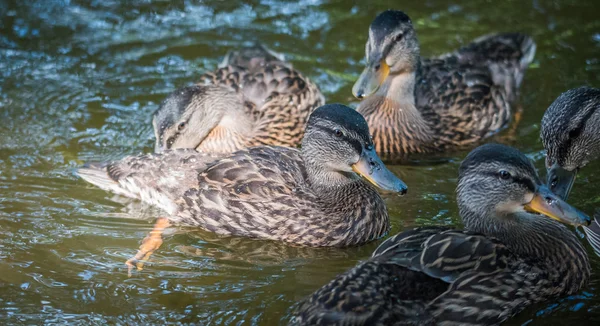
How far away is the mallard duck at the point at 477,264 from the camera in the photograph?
519 cm

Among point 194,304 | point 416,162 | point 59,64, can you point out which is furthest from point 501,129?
point 59,64

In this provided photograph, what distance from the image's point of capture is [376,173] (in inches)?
252

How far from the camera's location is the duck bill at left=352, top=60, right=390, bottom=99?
7.86m

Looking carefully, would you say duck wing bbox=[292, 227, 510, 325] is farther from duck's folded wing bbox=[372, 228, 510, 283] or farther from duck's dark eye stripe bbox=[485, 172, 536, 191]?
duck's dark eye stripe bbox=[485, 172, 536, 191]

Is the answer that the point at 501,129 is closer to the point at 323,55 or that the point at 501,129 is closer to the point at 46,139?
the point at 323,55

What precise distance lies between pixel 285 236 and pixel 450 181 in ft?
6.05

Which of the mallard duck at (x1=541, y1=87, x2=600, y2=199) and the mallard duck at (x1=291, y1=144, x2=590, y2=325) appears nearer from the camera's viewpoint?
the mallard duck at (x1=291, y1=144, x2=590, y2=325)

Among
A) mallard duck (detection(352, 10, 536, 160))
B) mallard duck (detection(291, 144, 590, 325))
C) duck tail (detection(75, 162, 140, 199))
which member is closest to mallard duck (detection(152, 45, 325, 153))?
duck tail (detection(75, 162, 140, 199))

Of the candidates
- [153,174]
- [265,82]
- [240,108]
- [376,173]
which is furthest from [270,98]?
[376,173]

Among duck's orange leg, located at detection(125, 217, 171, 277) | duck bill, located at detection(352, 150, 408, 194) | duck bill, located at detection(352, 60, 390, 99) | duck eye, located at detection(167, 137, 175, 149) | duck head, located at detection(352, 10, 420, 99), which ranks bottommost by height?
duck's orange leg, located at detection(125, 217, 171, 277)

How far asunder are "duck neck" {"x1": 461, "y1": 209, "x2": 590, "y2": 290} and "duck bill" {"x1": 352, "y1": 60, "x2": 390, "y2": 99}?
2.13 metres

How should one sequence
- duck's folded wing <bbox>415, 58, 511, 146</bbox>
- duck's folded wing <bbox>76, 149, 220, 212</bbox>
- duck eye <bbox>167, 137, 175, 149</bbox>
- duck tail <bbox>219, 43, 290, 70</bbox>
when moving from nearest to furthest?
duck's folded wing <bbox>76, 149, 220, 212</bbox> → duck eye <bbox>167, 137, 175, 149</bbox> → duck's folded wing <bbox>415, 58, 511, 146</bbox> → duck tail <bbox>219, 43, 290, 70</bbox>

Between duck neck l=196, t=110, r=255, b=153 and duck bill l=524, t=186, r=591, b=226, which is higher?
duck bill l=524, t=186, r=591, b=226

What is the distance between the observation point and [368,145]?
254 inches
